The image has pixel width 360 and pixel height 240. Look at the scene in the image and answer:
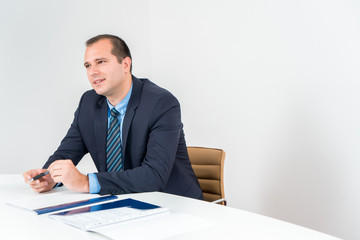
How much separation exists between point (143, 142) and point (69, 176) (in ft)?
1.60

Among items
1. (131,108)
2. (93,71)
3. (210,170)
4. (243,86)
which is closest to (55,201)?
(131,108)

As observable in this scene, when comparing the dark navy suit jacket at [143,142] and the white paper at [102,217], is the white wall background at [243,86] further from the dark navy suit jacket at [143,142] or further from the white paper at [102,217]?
the white paper at [102,217]

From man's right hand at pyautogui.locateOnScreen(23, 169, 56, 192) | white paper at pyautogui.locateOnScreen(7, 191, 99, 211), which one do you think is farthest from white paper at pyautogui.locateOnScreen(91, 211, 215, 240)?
man's right hand at pyautogui.locateOnScreen(23, 169, 56, 192)

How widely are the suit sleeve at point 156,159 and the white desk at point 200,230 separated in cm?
20

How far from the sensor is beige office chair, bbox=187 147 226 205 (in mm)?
2229

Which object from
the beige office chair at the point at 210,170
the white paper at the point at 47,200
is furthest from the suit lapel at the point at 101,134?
the beige office chair at the point at 210,170

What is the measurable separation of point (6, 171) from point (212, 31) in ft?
7.48

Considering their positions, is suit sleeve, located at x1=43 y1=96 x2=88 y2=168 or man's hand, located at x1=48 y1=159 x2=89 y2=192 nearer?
man's hand, located at x1=48 y1=159 x2=89 y2=192

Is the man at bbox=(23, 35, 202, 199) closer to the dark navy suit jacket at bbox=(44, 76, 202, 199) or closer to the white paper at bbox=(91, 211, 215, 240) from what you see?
the dark navy suit jacket at bbox=(44, 76, 202, 199)

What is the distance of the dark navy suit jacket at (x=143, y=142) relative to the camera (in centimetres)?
175

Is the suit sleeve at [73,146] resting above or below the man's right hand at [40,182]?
above

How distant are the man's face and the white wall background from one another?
1.48 meters

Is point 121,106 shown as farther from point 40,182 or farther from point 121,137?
point 40,182

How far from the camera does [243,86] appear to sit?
342 cm
